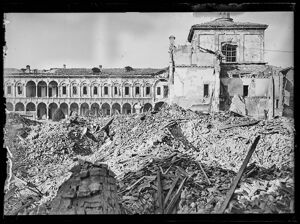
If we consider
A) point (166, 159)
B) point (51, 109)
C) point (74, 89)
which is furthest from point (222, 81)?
point (51, 109)

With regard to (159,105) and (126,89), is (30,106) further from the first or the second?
(159,105)

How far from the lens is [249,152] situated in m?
10.2

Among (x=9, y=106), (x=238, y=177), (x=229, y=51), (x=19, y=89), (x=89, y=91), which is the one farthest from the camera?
(x=229, y=51)

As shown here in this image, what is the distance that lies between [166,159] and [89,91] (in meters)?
3.72

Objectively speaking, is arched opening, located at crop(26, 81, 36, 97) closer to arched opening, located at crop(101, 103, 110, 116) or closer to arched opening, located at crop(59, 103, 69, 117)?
arched opening, located at crop(59, 103, 69, 117)

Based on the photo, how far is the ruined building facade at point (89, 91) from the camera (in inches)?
443

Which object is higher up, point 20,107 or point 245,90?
point 245,90

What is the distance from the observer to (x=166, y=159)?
1020 cm

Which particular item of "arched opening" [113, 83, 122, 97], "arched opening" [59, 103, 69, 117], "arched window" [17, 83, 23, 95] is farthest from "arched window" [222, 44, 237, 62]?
"arched window" [17, 83, 23, 95]

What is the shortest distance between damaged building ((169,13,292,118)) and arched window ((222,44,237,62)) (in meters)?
1.35

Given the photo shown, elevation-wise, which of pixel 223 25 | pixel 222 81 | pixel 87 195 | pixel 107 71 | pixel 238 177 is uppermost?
pixel 223 25

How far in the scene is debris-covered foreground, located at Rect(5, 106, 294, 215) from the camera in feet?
30.0
